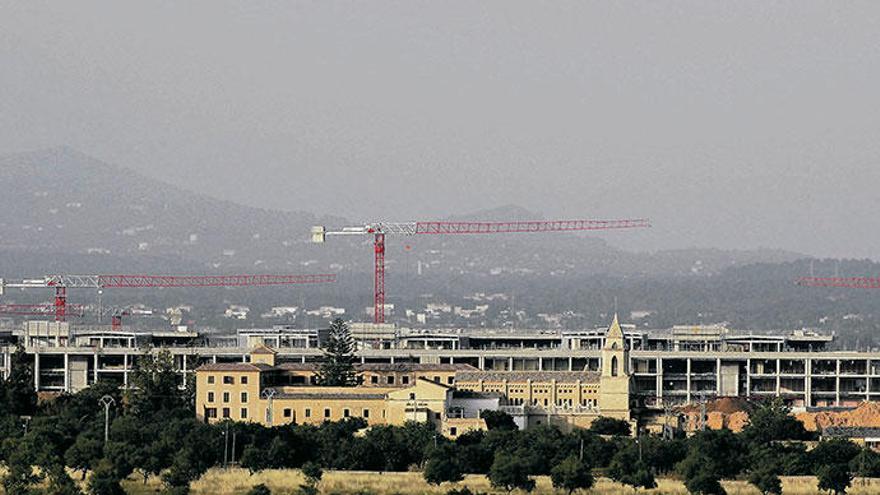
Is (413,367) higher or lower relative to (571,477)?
higher

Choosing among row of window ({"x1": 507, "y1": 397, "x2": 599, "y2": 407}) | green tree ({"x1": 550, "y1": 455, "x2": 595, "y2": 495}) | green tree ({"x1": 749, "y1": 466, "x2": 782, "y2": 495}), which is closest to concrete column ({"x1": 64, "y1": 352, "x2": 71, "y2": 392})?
row of window ({"x1": 507, "y1": 397, "x2": 599, "y2": 407})

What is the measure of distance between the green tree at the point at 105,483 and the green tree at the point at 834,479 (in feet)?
107

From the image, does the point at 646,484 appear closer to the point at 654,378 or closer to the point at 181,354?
the point at 654,378

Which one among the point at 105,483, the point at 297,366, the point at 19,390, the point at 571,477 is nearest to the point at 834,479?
the point at 571,477

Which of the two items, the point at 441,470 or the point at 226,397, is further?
the point at 226,397

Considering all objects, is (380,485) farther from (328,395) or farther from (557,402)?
(557,402)

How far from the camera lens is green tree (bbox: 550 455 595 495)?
352ft

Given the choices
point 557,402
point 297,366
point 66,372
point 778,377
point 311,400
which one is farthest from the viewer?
point 66,372

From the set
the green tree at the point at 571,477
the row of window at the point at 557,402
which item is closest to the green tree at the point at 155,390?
the row of window at the point at 557,402

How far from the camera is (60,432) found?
4771 inches

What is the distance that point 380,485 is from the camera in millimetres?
108188

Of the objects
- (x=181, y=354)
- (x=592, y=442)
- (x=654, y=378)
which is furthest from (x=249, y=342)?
(x=592, y=442)

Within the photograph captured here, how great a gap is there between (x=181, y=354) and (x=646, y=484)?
66.2m

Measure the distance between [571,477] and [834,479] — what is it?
12274 mm
